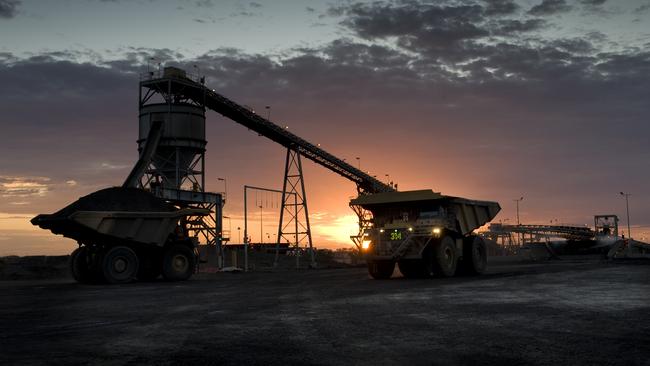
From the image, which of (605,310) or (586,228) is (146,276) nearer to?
(605,310)

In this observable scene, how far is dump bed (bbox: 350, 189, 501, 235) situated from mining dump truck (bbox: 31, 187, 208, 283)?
8.01m

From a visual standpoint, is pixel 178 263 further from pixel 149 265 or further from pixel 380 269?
pixel 380 269

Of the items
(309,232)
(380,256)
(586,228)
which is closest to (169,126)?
(309,232)

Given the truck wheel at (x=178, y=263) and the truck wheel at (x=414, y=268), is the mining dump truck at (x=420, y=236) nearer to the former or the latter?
the truck wheel at (x=414, y=268)

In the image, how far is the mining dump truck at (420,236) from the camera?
21312 mm

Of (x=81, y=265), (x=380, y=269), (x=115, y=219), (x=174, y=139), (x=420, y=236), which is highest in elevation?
(x=174, y=139)

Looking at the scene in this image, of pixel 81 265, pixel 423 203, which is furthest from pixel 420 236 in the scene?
pixel 81 265

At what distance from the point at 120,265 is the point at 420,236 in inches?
460

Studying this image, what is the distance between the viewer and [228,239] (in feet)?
137

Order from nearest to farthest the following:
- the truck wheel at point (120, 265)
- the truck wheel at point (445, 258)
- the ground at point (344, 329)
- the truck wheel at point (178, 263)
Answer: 1. the ground at point (344, 329)
2. the truck wheel at point (445, 258)
3. the truck wheel at point (120, 265)
4. the truck wheel at point (178, 263)

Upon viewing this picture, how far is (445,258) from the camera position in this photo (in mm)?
21500

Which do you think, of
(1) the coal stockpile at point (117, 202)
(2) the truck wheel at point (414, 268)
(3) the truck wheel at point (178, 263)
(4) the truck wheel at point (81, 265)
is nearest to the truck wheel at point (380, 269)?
(2) the truck wheel at point (414, 268)

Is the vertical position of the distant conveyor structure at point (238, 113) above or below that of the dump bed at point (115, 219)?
above

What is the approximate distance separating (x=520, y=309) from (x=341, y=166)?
41.2 meters
